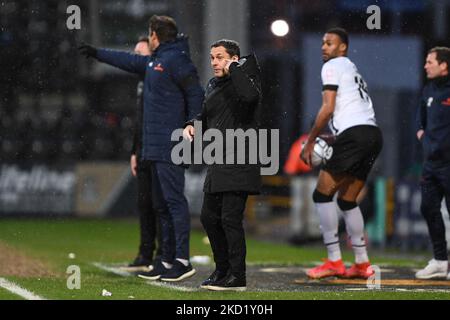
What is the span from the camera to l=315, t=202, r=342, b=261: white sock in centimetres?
1027

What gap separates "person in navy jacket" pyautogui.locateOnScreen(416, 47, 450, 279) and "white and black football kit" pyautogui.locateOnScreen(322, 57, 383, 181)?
30.3 inches

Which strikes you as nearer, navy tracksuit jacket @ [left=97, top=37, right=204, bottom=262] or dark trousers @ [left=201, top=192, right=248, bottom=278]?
dark trousers @ [left=201, top=192, right=248, bottom=278]

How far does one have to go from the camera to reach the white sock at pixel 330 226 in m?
10.3

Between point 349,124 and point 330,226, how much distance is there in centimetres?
92

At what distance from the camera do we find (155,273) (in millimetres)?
10102

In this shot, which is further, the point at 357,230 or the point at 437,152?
the point at 437,152

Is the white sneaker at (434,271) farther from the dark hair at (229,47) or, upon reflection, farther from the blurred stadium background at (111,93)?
the blurred stadium background at (111,93)

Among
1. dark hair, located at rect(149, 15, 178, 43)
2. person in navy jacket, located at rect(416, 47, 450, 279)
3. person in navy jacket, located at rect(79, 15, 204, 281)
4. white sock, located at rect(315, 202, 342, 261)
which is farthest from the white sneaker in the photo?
dark hair, located at rect(149, 15, 178, 43)

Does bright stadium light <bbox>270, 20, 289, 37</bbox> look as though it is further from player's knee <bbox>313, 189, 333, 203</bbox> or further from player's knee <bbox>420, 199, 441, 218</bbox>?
player's knee <bbox>313, 189, 333, 203</bbox>

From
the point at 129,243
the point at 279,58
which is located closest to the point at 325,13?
the point at 279,58

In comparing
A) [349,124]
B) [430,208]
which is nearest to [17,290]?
[349,124]

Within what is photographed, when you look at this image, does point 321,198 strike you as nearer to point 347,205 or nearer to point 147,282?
point 347,205

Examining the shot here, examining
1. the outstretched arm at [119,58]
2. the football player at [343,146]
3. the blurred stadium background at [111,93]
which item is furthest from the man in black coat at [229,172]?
the blurred stadium background at [111,93]

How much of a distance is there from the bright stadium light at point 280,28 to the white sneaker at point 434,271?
13.5 metres
